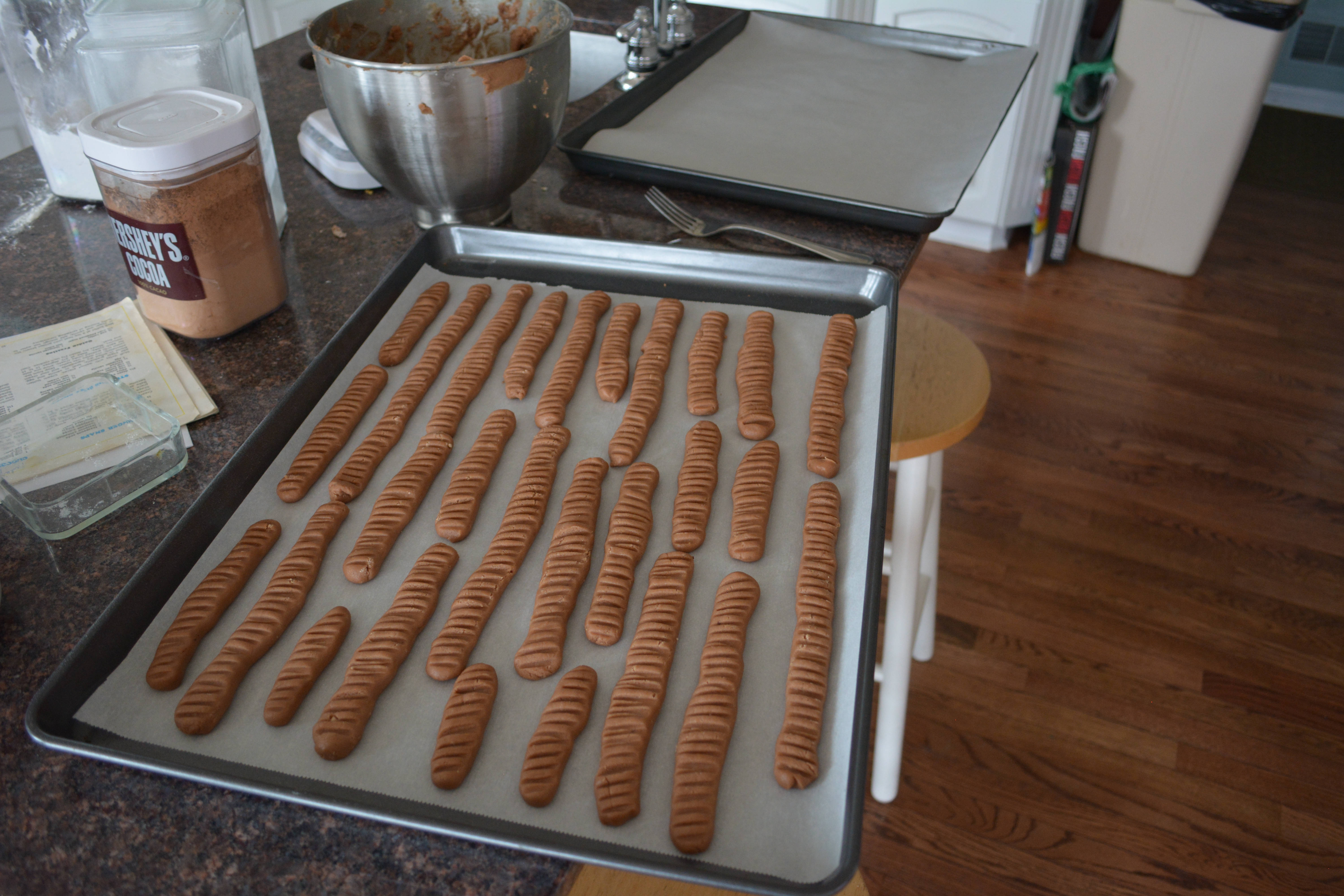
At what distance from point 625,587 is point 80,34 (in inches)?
39.6

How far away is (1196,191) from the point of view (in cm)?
305

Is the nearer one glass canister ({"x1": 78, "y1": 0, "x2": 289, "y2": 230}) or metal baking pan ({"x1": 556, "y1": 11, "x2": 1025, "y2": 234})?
glass canister ({"x1": 78, "y1": 0, "x2": 289, "y2": 230})

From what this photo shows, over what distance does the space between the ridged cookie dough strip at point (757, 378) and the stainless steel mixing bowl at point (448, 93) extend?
0.39 m

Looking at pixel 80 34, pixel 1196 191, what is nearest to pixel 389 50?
pixel 80 34

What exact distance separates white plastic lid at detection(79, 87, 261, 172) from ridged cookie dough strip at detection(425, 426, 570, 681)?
45 centimetres

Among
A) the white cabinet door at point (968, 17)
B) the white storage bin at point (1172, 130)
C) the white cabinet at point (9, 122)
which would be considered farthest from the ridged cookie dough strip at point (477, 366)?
the white cabinet at point (9, 122)

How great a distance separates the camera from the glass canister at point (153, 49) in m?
1.12

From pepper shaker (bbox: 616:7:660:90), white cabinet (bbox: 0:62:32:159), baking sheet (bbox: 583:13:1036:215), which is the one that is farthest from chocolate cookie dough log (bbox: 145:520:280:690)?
white cabinet (bbox: 0:62:32:159)

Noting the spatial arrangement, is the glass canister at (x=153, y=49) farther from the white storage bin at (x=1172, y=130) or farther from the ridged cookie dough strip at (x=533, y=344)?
the white storage bin at (x=1172, y=130)

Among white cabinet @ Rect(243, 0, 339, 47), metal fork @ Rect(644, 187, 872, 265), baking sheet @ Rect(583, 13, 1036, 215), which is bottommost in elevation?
white cabinet @ Rect(243, 0, 339, 47)

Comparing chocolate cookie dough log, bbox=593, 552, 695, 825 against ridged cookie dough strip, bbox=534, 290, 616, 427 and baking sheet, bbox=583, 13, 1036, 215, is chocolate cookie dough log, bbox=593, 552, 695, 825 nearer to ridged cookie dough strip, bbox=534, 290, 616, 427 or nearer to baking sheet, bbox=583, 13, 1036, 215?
ridged cookie dough strip, bbox=534, 290, 616, 427

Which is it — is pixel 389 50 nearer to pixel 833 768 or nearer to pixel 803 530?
pixel 803 530

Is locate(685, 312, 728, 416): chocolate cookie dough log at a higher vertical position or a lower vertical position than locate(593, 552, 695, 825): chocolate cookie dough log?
higher

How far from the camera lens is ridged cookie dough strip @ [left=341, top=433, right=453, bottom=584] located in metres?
0.87
